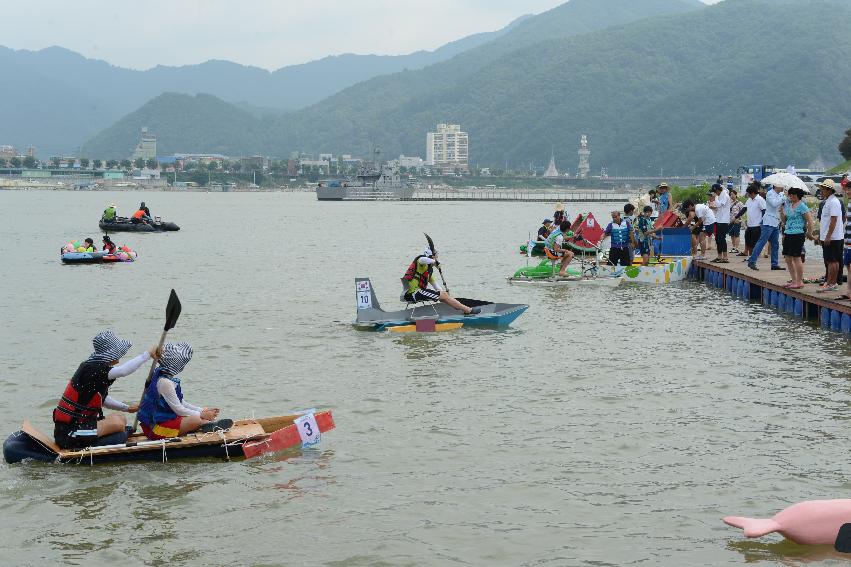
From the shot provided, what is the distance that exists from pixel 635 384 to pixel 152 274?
27.8 metres

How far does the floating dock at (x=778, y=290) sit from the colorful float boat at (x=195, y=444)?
1280cm

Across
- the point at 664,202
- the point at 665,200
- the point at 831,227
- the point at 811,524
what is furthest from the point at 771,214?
the point at 811,524

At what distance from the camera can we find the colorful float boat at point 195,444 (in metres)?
12.7

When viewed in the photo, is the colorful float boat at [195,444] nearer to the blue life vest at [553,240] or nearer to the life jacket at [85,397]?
the life jacket at [85,397]

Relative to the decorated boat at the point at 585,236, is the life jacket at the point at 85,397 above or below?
below

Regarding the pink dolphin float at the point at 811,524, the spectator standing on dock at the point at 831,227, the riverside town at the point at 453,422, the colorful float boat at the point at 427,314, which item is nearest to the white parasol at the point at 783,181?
the riverside town at the point at 453,422

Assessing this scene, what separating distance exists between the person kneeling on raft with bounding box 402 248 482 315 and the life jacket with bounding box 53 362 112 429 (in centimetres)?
1046

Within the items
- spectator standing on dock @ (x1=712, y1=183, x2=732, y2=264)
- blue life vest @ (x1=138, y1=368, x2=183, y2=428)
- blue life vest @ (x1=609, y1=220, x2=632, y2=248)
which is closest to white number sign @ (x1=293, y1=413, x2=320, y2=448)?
blue life vest @ (x1=138, y1=368, x2=183, y2=428)

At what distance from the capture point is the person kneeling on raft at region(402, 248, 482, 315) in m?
22.2

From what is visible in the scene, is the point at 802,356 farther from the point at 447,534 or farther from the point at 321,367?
the point at 447,534

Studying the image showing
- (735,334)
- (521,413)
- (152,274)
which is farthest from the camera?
(152,274)

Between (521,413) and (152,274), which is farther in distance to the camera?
(152,274)

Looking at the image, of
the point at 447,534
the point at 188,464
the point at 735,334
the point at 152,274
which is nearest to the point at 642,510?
the point at 447,534

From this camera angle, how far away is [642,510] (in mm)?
11242
